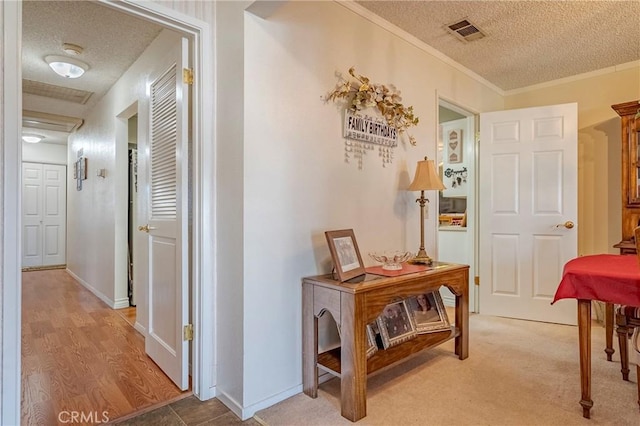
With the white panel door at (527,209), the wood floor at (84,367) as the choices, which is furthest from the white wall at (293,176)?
the white panel door at (527,209)

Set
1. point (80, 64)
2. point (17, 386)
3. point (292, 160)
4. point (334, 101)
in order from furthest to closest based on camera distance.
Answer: point (80, 64), point (334, 101), point (292, 160), point (17, 386)

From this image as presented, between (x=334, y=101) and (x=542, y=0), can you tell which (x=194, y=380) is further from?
(x=542, y=0)

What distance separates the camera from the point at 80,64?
3.31 metres

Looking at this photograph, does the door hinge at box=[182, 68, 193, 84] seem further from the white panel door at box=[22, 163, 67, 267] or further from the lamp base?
the white panel door at box=[22, 163, 67, 267]

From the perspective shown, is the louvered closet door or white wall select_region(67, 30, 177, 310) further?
white wall select_region(67, 30, 177, 310)

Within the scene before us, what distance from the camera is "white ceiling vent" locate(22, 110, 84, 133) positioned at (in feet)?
14.6

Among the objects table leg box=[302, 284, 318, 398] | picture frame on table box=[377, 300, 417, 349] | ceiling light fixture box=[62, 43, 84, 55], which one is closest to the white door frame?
table leg box=[302, 284, 318, 398]

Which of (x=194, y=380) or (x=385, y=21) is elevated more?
(x=385, y=21)

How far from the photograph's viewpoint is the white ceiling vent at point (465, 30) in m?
2.60

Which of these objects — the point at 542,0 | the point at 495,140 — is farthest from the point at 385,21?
the point at 495,140

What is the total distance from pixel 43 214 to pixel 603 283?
8.49 meters

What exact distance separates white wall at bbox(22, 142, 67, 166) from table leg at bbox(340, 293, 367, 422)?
25.1ft

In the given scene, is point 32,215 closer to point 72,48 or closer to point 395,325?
point 72,48

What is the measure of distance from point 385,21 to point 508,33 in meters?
1.00
